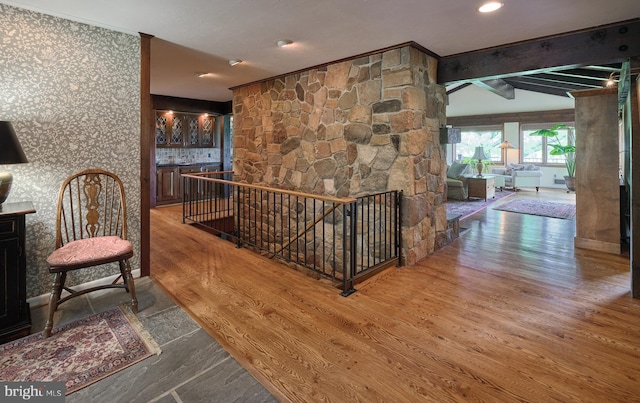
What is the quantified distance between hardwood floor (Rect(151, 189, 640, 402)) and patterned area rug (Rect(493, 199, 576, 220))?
250cm

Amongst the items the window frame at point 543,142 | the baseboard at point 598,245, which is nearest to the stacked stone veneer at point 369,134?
the baseboard at point 598,245

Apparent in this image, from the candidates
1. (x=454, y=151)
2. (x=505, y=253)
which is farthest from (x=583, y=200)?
(x=454, y=151)

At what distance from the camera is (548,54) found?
10.2ft

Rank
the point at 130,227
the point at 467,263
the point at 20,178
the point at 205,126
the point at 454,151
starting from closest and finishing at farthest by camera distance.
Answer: the point at 20,178 → the point at 130,227 → the point at 467,263 → the point at 205,126 → the point at 454,151

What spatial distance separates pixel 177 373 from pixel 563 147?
35.9 feet

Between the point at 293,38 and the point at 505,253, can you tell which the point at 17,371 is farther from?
the point at 505,253

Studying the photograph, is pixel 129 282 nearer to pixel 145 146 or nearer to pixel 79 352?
pixel 79 352

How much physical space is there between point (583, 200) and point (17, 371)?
5.39 metres

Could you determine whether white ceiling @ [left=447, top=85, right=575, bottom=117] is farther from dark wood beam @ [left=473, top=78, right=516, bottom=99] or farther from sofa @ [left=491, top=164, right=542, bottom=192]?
dark wood beam @ [left=473, top=78, right=516, bottom=99]

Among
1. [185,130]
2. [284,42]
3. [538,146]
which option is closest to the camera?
[284,42]

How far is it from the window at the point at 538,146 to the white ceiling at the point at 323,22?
855 cm

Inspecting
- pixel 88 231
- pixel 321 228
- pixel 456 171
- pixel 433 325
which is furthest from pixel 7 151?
pixel 456 171

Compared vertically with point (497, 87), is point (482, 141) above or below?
below

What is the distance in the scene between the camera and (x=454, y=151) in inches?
486
